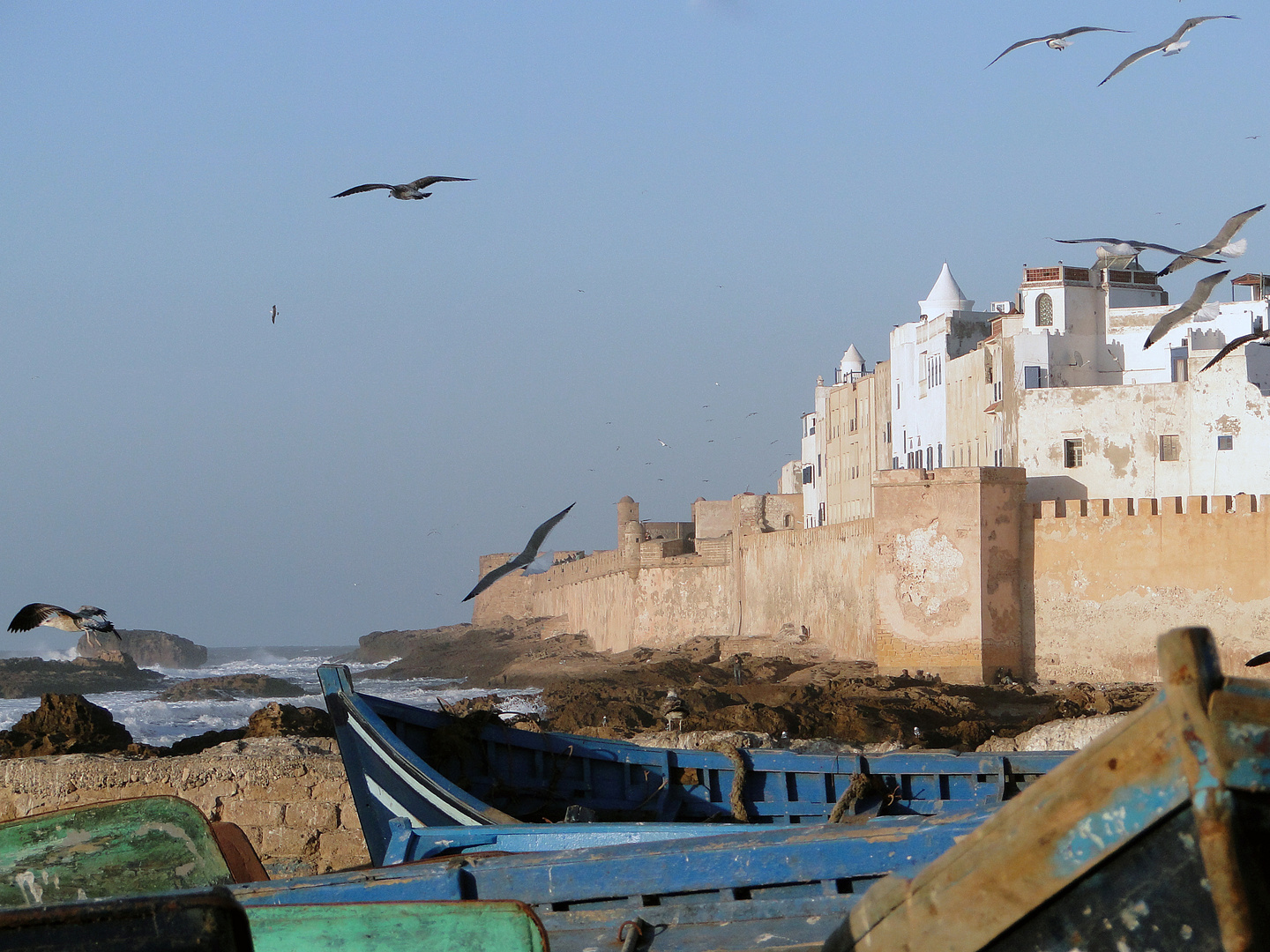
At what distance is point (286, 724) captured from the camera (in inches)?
344

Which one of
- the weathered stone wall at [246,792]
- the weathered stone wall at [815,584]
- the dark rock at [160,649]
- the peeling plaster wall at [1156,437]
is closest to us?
the weathered stone wall at [246,792]

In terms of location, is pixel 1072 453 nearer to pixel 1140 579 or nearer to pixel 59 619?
pixel 1140 579

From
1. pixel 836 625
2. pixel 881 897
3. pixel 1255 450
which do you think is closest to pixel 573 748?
pixel 881 897

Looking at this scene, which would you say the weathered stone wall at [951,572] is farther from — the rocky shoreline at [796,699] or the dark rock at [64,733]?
the dark rock at [64,733]

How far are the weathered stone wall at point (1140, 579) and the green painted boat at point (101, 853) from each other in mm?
17805

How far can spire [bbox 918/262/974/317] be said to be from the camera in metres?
38.5

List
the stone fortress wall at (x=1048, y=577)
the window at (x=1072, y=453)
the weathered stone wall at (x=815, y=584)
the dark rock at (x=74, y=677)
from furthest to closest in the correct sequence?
the dark rock at (x=74, y=677) → the window at (x=1072, y=453) → the weathered stone wall at (x=815, y=584) → the stone fortress wall at (x=1048, y=577)

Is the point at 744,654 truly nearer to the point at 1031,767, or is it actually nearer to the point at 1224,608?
the point at 1224,608

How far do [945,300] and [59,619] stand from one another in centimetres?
3245

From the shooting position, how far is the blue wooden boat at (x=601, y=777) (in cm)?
670

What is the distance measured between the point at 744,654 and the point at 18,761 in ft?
66.0

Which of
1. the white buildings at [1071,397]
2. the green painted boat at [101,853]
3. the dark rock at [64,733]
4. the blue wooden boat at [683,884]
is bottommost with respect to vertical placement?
the dark rock at [64,733]

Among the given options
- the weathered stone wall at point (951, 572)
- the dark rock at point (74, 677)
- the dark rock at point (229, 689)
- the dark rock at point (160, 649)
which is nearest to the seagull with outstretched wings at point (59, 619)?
the weathered stone wall at point (951, 572)

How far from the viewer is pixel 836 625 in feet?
81.9
